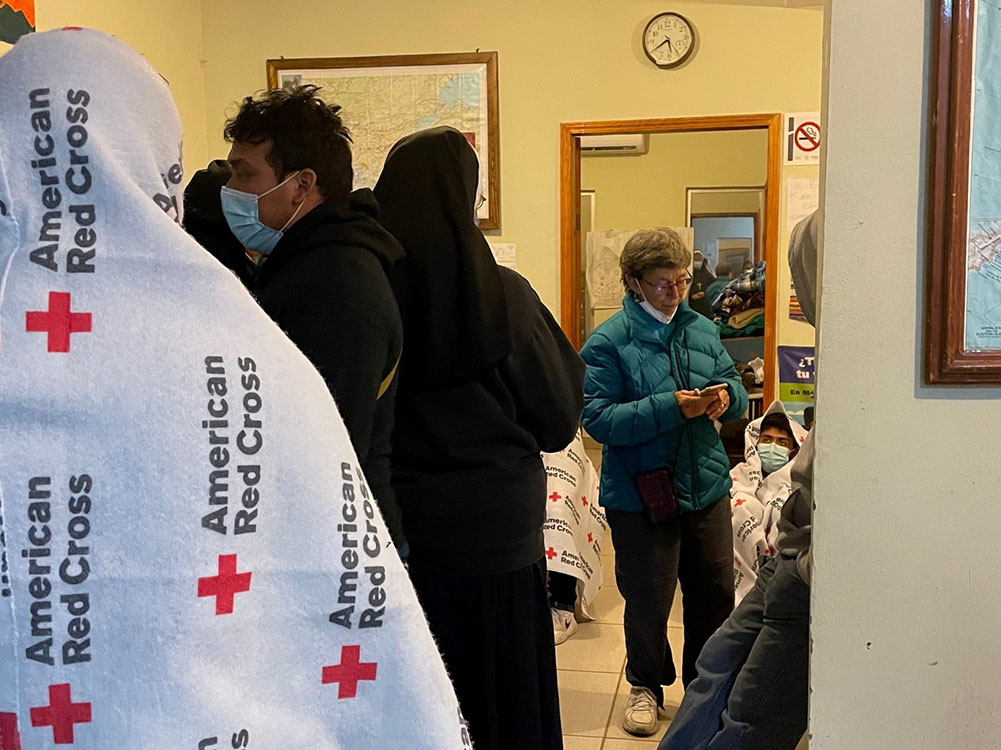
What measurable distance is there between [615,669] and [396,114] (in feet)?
8.74

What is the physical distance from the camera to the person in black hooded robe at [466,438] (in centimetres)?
168

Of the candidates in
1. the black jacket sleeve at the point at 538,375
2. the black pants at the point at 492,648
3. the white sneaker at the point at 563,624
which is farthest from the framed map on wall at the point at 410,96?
the black pants at the point at 492,648

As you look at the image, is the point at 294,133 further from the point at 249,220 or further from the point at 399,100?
the point at 399,100

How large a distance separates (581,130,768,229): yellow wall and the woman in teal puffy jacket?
403cm

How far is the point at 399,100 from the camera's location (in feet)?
14.4

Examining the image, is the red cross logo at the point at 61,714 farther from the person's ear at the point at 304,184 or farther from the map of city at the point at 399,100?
the map of city at the point at 399,100

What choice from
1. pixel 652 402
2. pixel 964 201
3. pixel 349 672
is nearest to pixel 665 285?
pixel 652 402

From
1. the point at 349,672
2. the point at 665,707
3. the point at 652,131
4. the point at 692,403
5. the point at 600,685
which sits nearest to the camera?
the point at 349,672

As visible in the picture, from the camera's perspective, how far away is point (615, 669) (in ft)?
10.3

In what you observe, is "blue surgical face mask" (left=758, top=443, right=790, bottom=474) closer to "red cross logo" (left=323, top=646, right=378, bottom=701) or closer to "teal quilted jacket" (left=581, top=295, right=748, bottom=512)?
"teal quilted jacket" (left=581, top=295, right=748, bottom=512)

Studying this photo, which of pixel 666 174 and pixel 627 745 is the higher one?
pixel 666 174

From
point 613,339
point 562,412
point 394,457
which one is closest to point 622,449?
point 613,339

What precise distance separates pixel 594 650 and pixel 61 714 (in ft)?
8.92

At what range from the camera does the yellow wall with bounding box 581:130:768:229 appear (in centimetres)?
643
